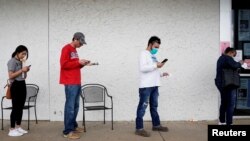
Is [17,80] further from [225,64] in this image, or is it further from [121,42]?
[225,64]

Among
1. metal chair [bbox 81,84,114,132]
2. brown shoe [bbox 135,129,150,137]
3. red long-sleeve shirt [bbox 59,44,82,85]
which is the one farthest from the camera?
metal chair [bbox 81,84,114,132]

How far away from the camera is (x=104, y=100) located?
26.6 feet

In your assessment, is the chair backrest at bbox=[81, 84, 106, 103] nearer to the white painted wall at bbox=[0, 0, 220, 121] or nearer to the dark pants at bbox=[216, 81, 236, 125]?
the white painted wall at bbox=[0, 0, 220, 121]

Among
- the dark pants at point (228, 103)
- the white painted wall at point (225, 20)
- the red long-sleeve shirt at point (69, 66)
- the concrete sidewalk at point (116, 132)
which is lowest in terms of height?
the concrete sidewalk at point (116, 132)

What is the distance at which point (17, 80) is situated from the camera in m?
6.93

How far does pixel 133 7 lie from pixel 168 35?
93 centimetres

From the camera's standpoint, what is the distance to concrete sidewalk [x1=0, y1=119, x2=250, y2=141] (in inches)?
272

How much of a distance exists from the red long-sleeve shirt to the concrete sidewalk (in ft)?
3.45

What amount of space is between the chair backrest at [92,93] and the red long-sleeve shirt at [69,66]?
4.10ft

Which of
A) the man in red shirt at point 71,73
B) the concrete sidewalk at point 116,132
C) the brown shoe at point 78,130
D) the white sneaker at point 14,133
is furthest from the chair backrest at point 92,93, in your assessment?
the white sneaker at point 14,133

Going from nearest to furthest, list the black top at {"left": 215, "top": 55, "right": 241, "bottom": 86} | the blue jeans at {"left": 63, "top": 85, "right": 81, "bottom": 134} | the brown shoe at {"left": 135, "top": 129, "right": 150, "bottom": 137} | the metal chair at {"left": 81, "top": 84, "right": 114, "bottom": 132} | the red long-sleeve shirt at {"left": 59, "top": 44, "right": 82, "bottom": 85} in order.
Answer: the red long-sleeve shirt at {"left": 59, "top": 44, "right": 82, "bottom": 85} → the blue jeans at {"left": 63, "top": 85, "right": 81, "bottom": 134} → the brown shoe at {"left": 135, "top": 129, "right": 150, "bottom": 137} → the black top at {"left": 215, "top": 55, "right": 241, "bottom": 86} → the metal chair at {"left": 81, "top": 84, "right": 114, "bottom": 132}

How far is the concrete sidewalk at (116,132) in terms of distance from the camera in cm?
691

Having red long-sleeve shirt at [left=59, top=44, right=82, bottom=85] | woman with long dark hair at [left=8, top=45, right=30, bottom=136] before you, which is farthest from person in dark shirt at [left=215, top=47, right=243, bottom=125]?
woman with long dark hair at [left=8, top=45, right=30, bottom=136]

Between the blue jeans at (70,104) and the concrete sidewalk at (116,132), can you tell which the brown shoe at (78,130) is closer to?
the concrete sidewalk at (116,132)
